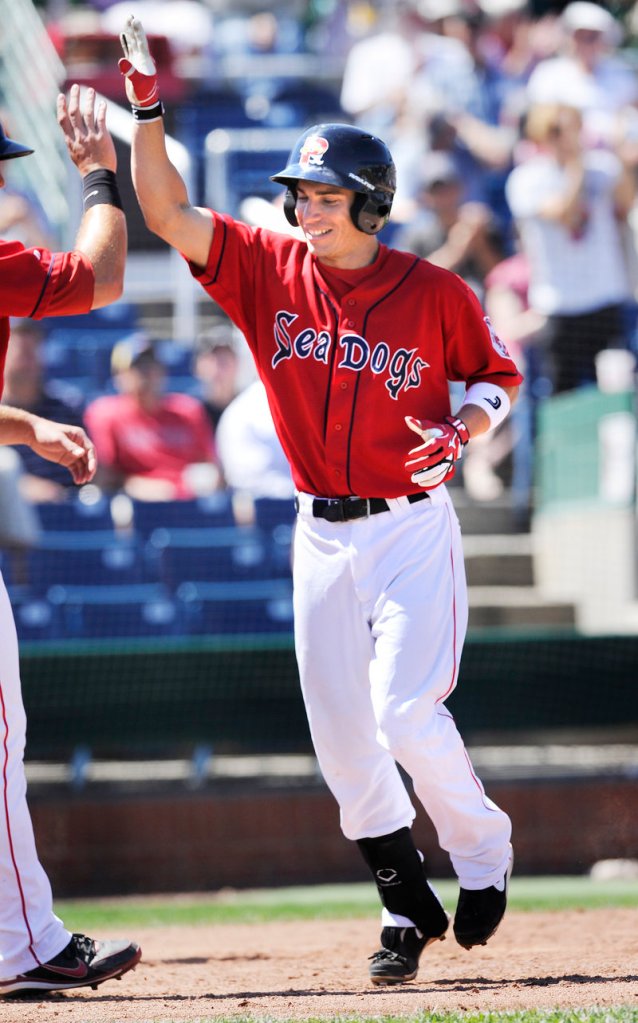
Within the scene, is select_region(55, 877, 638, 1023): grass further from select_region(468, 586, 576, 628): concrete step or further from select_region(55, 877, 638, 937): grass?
select_region(468, 586, 576, 628): concrete step

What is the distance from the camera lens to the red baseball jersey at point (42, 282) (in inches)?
143

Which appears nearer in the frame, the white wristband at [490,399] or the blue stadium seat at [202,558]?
the white wristband at [490,399]

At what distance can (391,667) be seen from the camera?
12.8 feet

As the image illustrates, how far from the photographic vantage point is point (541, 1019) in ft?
10.5

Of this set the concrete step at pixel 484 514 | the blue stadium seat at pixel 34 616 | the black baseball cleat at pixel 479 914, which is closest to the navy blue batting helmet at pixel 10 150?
the black baseball cleat at pixel 479 914

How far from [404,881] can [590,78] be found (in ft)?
25.1

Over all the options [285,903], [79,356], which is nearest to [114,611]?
[285,903]

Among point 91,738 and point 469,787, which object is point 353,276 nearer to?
point 469,787

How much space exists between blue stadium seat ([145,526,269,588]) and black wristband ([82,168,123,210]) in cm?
393

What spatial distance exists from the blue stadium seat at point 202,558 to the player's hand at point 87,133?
12.9ft

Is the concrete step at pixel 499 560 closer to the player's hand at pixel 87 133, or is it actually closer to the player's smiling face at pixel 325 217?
the player's smiling face at pixel 325 217

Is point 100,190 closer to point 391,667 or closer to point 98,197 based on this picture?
point 98,197

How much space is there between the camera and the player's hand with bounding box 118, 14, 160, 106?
153 inches

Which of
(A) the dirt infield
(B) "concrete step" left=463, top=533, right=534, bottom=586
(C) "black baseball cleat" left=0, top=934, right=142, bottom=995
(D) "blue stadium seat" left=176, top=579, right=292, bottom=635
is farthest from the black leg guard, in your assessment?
(B) "concrete step" left=463, top=533, right=534, bottom=586
